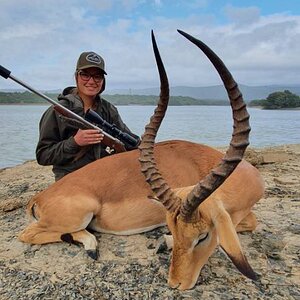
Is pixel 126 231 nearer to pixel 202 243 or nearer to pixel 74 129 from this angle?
pixel 202 243

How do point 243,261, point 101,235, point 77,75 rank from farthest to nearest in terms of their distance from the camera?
point 77,75, point 101,235, point 243,261

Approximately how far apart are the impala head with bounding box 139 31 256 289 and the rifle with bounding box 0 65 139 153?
2.45 meters

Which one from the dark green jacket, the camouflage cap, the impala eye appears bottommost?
the impala eye

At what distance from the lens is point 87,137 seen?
21.4 ft

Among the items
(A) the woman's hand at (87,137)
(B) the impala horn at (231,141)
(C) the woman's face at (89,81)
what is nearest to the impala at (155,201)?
(B) the impala horn at (231,141)

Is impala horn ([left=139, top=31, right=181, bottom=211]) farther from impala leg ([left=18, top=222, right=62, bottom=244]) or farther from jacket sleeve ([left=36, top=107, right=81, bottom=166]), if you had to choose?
jacket sleeve ([left=36, top=107, right=81, bottom=166])

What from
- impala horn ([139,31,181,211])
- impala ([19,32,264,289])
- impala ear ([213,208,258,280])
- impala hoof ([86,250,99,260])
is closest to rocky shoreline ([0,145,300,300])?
impala hoof ([86,250,99,260])

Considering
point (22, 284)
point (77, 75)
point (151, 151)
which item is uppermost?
point (77, 75)

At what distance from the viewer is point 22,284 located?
477 cm

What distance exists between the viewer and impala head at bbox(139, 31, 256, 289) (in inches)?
150

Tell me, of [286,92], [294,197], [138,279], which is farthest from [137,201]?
[286,92]

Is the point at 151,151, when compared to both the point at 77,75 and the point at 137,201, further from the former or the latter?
the point at 77,75

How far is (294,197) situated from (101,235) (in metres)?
3.94

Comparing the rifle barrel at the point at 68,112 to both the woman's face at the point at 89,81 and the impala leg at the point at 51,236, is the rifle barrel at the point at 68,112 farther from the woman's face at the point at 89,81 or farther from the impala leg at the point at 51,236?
the impala leg at the point at 51,236
